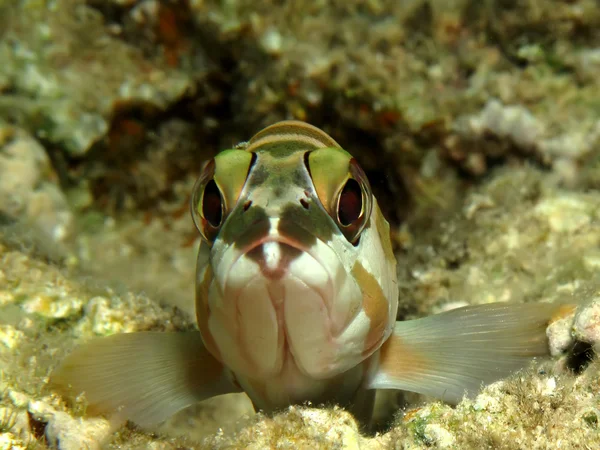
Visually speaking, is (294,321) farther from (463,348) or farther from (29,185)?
(29,185)

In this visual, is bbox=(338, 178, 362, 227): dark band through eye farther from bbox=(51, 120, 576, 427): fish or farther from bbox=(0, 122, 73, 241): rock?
bbox=(0, 122, 73, 241): rock

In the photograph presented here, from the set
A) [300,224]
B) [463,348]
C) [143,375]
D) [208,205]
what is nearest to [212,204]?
[208,205]

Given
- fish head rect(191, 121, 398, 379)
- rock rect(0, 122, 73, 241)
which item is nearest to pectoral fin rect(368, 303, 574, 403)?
fish head rect(191, 121, 398, 379)

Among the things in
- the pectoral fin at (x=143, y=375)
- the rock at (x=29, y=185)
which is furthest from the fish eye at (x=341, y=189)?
the rock at (x=29, y=185)

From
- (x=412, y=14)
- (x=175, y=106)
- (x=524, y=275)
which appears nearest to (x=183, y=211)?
(x=175, y=106)

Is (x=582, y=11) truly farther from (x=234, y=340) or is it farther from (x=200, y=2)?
(x=234, y=340)

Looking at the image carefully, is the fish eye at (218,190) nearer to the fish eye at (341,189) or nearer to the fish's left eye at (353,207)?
the fish eye at (341,189)
